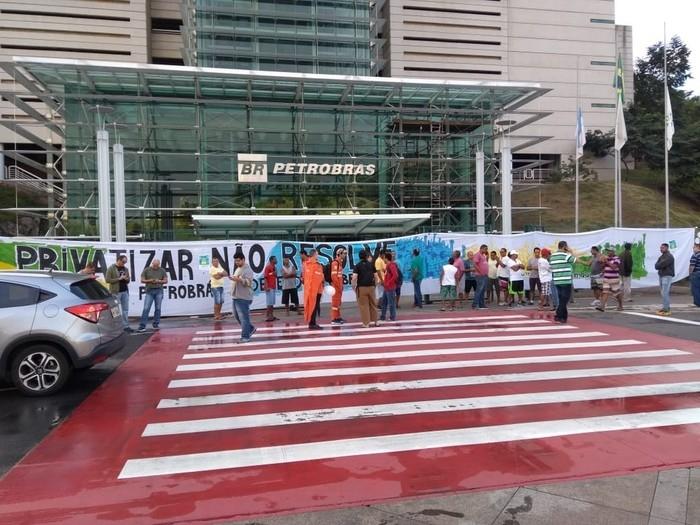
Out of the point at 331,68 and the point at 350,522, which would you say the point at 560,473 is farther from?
the point at 331,68

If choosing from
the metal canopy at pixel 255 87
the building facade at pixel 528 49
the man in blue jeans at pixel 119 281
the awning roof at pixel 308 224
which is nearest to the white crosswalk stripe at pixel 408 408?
the man in blue jeans at pixel 119 281

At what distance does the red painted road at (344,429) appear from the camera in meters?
4.19

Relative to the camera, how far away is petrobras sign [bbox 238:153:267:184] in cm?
2609

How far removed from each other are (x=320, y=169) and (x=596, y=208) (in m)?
27.7

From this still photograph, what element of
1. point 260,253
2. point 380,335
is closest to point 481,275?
point 380,335

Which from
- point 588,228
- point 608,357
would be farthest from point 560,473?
point 588,228

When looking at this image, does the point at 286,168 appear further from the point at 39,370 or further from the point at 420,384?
the point at 420,384

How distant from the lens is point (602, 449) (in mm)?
4938

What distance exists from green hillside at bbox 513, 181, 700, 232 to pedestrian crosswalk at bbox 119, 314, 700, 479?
33195 millimetres

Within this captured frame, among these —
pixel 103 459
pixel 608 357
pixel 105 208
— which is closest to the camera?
pixel 103 459

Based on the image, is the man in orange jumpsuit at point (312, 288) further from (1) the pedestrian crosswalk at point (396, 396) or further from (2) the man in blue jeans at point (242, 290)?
(2) the man in blue jeans at point (242, 290)

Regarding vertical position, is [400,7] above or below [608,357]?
above

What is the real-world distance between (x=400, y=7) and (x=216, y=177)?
39.3 metres

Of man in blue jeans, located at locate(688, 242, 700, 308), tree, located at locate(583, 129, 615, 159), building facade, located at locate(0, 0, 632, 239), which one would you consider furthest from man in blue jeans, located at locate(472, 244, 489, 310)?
tree, located at locate(583, 129, 615, 159)
